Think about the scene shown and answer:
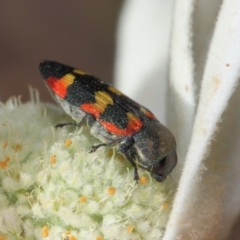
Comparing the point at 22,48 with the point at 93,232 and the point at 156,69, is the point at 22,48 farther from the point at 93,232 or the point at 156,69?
the point at 93,232

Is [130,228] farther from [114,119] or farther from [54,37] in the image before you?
[54,37]

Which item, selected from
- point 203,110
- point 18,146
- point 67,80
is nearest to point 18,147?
point 18,146

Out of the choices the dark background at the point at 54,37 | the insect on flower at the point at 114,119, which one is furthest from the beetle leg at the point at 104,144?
the dark background at the point at 54,37

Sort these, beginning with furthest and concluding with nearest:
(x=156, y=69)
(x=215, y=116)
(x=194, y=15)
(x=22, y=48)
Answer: (x=22, y=48) → (x=156, y=69) → (x=194, y=15) → (x=215, y=116)

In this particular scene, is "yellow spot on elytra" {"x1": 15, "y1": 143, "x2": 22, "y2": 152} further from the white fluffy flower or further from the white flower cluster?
the white fluffy flower

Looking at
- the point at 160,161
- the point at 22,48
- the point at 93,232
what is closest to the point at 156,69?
the point at 160,161

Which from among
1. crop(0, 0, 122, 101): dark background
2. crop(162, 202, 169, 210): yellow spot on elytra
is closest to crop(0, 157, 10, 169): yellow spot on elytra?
crop(162, 202, 169, 210): yellow spot on elytra
